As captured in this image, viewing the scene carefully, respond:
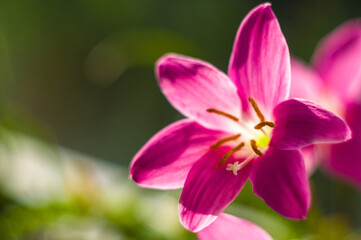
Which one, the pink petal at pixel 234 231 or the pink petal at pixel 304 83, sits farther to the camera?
the pink petal at pixel 304 83

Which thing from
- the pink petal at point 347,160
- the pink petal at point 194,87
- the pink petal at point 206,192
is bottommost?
the pink petal at point 347,160

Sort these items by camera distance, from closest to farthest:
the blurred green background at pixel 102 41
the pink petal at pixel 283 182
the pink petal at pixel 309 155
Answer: the pink petal at pixel 283 182
the pink petal at pixel 309 155
the blurred green background at pixel 102 41

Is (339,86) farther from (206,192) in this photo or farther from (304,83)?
(206,192)

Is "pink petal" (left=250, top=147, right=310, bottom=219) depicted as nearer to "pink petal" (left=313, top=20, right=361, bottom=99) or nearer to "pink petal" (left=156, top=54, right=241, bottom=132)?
"pink petal" (left=156, top=54, right=241, bottom=132)

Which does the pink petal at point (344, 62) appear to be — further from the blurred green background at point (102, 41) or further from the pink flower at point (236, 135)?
the blurred green background at point (102, 41)

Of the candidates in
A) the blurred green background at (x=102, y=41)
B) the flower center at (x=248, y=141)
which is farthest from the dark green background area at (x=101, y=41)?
the flower center at (x=248, y=141)

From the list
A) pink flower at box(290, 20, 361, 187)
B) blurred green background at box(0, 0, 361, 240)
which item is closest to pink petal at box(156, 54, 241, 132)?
pink flower at box(290, 20, 361, 187)

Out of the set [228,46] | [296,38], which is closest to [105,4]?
[228,46]

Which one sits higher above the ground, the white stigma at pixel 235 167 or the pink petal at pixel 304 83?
the white stigma at pixel 235 167
